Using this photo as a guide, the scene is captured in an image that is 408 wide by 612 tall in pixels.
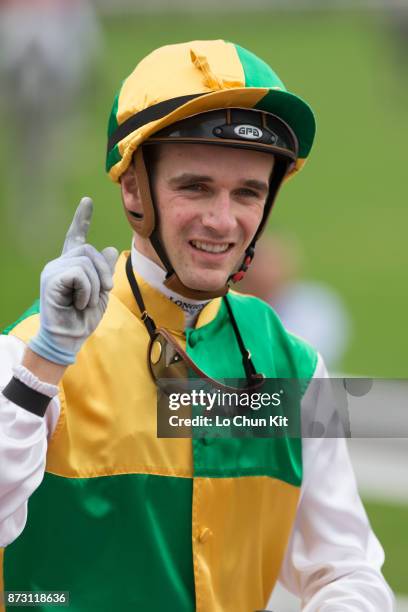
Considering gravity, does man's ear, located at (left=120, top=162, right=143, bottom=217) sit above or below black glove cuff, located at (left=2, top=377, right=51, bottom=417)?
above

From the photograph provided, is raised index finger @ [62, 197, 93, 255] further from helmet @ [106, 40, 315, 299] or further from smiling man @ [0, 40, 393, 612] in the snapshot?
helmet @ [106, 40, 315, 299]

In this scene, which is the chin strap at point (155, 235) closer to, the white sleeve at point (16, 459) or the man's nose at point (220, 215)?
the man's nose at point (220, 215)

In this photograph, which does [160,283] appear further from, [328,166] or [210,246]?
[328,166]

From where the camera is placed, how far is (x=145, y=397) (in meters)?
3.08

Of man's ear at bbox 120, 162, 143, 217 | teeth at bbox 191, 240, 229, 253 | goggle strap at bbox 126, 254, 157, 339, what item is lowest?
goggle strap at bbox 126, 254, 157, 339

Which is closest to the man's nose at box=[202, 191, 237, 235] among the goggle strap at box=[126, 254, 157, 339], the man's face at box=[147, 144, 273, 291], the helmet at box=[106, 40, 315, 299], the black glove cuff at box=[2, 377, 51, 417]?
the man's face at box=[147, 144, 273, 291]

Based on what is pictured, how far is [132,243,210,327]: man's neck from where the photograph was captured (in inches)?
128

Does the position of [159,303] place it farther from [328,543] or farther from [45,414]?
[328,543]

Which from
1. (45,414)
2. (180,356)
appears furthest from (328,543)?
(45,414)

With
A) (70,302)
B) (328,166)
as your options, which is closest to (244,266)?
(70,302)

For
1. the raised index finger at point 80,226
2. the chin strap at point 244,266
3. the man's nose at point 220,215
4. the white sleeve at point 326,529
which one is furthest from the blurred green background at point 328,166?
the raised index finger at point 80,226

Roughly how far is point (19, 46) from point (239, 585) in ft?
44.6

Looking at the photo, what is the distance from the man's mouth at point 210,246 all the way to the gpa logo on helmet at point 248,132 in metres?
0.26

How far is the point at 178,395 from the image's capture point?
3.12m
